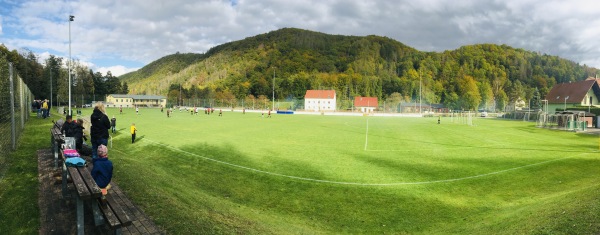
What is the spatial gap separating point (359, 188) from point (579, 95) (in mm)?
73976

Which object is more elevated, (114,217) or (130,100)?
(130,100)

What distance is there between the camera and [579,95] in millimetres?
63312

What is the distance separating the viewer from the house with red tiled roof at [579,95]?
62.4 m

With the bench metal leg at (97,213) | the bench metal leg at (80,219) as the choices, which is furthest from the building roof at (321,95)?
the bench metal leg at (80,219)

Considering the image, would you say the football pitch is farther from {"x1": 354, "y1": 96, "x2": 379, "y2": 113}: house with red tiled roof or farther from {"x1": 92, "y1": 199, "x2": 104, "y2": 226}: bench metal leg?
{"x1": 354, "y1": 96, "x2": 379, "y2": 113}: house with red tiled roof

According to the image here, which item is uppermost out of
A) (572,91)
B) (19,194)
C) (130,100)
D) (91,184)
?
(572,91)

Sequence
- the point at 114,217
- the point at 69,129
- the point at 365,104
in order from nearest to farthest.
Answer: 1. the point at 114,217
2. the point at 69,129
3. the point at 365,104

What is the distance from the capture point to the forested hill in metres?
148

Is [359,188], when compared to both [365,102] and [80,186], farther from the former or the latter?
[365,102]

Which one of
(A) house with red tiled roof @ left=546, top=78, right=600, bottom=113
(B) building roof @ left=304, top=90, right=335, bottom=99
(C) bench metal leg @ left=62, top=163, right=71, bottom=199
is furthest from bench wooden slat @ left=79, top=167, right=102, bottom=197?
(B) building roof @ left=304, top=90, right=335, bottom=99

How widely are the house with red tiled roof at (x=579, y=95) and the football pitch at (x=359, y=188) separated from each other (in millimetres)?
56797

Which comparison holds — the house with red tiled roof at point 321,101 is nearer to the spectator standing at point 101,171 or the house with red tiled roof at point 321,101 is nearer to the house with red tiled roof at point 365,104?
the house with red tiled roof at point 365,104

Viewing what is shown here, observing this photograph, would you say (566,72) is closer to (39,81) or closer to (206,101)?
(206,101)

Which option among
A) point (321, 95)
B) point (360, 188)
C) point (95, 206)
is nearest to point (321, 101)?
point (321, 95)
